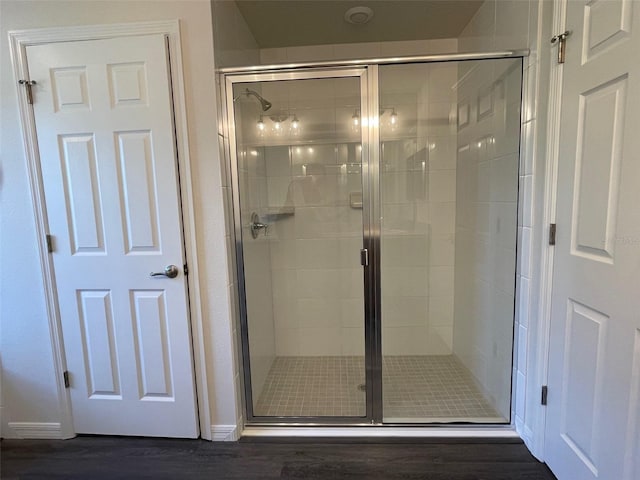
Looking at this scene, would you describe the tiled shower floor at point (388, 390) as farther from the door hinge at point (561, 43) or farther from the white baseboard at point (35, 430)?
the door hinge at point (561, 43)

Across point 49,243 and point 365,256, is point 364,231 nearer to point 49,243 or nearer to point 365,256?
point 365,256

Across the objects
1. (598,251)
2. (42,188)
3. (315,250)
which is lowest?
(315,250)

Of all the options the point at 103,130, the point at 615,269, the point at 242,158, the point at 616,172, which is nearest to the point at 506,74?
the point at 616,172

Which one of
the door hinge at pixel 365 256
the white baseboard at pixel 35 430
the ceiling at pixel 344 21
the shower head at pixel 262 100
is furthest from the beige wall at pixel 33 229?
the door hinge at pixel 365 256

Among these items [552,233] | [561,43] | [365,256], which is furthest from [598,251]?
[365,256]

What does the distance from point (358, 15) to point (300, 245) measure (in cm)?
162

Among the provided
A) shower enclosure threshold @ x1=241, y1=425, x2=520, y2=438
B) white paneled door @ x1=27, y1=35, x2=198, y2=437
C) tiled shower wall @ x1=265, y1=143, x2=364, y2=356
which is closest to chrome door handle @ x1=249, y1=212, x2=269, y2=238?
tiled shower wall @ x1=265, y1=143, x2=364, y2=356

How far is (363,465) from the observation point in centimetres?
152

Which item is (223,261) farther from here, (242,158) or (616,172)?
(616,172)

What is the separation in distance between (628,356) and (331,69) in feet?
5.65

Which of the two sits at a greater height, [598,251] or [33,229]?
[33,229]

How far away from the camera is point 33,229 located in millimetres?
1609

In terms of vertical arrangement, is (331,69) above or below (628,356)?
above

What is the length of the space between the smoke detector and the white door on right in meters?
1.09
